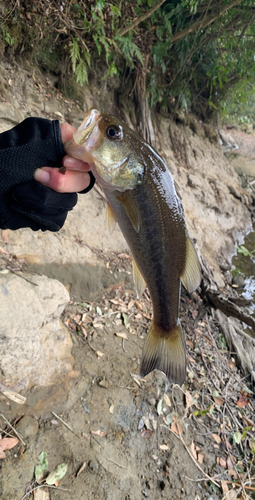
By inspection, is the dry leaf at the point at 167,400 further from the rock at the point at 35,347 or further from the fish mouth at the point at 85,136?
the fish mouth at the point at 85,136

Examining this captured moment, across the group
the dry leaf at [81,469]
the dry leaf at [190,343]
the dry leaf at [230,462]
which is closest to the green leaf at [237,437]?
the dry leaf at [230,462]

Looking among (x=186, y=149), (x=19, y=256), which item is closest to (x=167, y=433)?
(x=19, y=256)

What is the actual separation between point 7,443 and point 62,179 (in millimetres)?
2104

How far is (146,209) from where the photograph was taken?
163 cm

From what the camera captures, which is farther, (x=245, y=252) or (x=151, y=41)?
(x=245, y=252)

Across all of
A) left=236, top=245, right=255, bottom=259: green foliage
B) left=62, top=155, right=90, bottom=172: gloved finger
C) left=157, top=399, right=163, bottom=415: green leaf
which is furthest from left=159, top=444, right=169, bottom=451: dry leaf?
left=236, top=245, right=255, bottom=259: green foliage

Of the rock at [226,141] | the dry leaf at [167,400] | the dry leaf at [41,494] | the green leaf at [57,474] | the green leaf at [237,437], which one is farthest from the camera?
the rock at [226,141]

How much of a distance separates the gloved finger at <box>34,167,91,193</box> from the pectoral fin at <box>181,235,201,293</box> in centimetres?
70

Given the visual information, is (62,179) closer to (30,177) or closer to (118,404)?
(30,177)

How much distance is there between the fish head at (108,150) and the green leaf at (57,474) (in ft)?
7.50

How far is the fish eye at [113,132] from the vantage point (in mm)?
1549

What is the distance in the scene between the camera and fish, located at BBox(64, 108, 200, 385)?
154cm

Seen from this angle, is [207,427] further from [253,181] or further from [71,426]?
[253,181]

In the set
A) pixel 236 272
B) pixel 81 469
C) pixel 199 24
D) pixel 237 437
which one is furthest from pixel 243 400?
pixel 199 24
